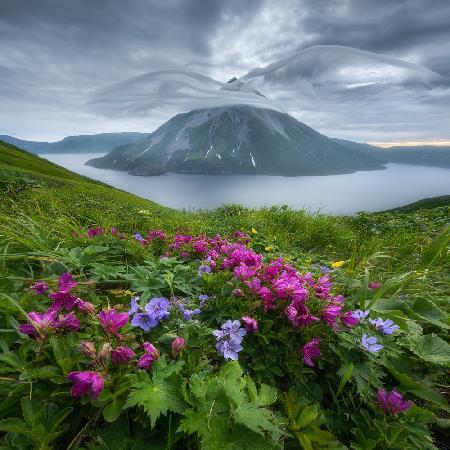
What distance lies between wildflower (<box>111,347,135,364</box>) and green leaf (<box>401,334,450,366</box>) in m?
2.19

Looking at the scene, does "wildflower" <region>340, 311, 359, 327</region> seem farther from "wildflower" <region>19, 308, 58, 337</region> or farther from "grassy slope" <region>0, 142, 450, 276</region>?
"wildflower" <region>19, 308, 58, 337</region>

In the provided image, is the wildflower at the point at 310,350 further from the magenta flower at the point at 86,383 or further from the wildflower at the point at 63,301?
the wildflower at the point at 63,301

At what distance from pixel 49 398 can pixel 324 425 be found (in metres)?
1.83

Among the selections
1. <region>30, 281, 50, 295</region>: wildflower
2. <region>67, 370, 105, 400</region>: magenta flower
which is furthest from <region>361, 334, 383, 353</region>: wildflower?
<region>30, 281, 50, 295</region>: wildflower

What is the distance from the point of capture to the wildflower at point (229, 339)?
7.10 feet

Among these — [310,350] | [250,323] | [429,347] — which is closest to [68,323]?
[250,323]

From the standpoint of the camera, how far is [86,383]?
5.31 ft

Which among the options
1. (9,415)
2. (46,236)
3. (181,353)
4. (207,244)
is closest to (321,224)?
(207,244)

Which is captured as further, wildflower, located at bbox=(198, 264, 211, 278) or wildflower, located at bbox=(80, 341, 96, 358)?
wildflower, located at bbox=(198, 264, 211, 278)

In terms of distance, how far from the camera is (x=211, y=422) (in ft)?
5.14

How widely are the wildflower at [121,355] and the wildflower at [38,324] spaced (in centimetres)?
47

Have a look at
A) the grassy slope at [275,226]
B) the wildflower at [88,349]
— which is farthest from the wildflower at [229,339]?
the grassy slope at [275,226]

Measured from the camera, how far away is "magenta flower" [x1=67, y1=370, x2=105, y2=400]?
1593mm

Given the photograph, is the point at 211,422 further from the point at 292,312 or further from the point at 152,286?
the point at 152,286
